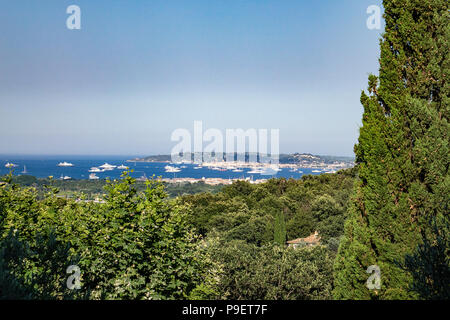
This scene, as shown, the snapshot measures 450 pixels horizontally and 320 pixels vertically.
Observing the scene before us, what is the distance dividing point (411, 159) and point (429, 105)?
130 centimetres

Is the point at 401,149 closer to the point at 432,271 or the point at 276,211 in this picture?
the point at 432,271

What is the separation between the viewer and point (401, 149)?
23.7 ft

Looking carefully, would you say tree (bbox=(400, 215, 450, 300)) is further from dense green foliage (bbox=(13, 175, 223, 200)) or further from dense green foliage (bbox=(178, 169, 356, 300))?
dense green foliage (bbox=(13, 175, 223, 200))

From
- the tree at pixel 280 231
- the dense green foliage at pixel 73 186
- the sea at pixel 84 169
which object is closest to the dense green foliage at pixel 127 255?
the dense green foliage at pixel 73 186

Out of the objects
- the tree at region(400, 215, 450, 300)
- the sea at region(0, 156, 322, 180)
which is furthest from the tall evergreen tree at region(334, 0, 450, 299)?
the sea at region(0, 156, 322, 180)

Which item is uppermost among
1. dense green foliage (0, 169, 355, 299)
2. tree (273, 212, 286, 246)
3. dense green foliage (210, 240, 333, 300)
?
dense green foliage (0, 169, 355, 299)

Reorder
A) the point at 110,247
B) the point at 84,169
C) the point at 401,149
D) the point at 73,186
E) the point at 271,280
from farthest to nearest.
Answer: the point at 84,169 < the point at 73,186 < the point at 271,280 < the point at 401,149 < the point at 110,247

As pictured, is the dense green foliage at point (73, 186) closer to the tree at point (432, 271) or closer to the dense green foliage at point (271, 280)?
the dense green foliage at point (271, 280)

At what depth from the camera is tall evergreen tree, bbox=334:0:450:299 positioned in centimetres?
680

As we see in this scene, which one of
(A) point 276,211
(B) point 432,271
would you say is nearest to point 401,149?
(B) point 432,271

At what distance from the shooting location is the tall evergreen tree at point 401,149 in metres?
6.80

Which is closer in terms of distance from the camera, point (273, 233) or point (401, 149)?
point (401, 149)
